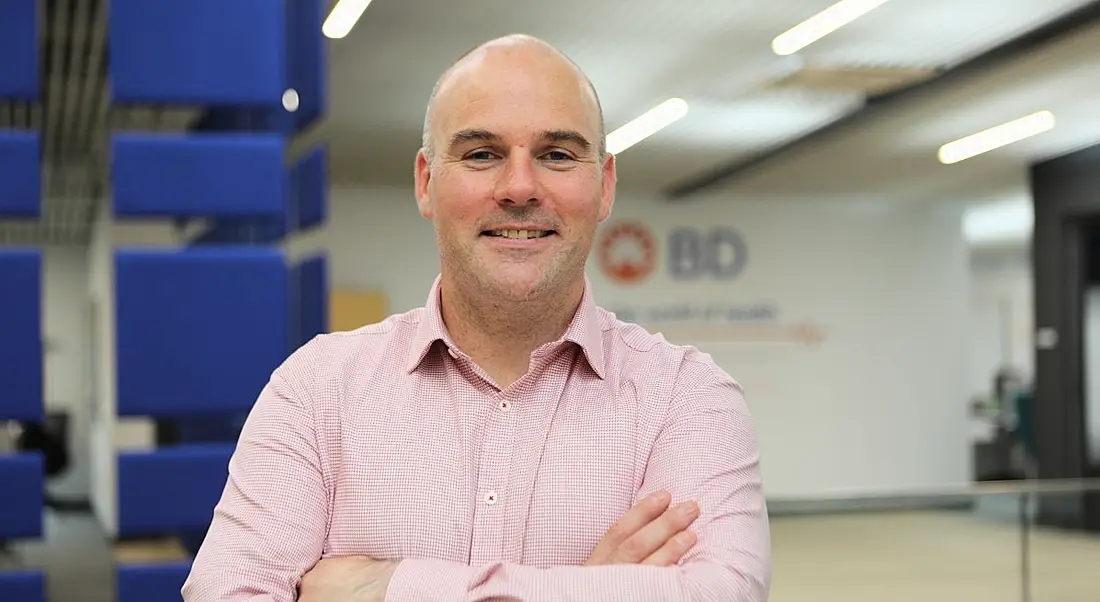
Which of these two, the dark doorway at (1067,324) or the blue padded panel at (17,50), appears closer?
the blue padded panel at (17,50)

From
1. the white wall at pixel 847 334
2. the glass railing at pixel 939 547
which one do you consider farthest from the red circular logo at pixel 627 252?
the glass railing at pixel 939 547

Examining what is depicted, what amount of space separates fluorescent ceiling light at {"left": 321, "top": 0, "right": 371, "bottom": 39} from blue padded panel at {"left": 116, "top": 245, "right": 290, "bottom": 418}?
8.52 feet

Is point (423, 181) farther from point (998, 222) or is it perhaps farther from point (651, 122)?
point (998, 222)

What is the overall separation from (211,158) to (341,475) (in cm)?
269

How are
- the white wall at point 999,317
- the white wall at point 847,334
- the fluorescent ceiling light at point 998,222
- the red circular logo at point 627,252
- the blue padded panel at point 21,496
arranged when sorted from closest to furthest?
1. the blue padded panel at point 21,496
2. the red circular logo at point 627,252
3. the white wall at point 847,334
4. the fluorescent ceiling light at point 998,222
5. the white wall at point 999,317

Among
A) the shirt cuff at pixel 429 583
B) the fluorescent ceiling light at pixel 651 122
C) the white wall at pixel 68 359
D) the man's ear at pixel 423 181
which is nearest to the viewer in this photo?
the shirt cuff at pixel 429 583

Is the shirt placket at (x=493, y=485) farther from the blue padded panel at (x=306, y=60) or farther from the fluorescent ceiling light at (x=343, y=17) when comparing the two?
the fluorescent ceiling light at (x=343, y=17)

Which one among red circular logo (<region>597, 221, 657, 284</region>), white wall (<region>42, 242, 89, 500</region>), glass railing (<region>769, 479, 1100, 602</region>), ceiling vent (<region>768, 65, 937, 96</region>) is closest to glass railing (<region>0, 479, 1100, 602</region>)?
glass railing (<region>769, 479, 1100, 602</region>)

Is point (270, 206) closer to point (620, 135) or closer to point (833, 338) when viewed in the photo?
point (620, 135)

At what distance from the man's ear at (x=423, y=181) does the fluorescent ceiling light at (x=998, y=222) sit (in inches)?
464

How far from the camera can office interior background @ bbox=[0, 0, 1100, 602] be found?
3.99m

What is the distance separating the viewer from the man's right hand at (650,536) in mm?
1467

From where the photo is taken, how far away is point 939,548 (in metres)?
4.78

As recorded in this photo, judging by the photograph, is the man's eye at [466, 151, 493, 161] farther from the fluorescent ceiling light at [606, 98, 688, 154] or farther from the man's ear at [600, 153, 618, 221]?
the fluorescent ceiling light at [606, 98, 688, 154]
